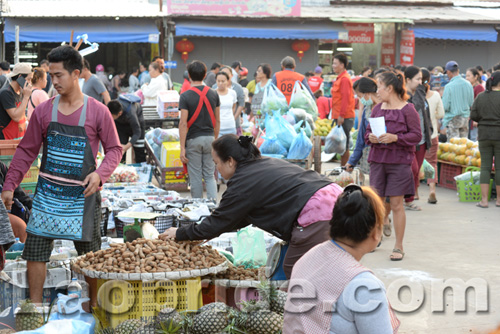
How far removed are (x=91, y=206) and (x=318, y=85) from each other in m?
14.0

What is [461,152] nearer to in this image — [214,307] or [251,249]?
[251,249]

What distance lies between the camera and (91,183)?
15.1ft

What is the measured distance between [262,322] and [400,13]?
21729mm

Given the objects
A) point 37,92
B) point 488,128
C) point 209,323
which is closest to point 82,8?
point 37,92

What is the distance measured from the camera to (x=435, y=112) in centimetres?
994

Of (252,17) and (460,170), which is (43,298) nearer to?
(460,170)

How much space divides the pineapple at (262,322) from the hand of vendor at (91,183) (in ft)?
4.22

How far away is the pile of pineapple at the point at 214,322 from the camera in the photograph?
4367 mm

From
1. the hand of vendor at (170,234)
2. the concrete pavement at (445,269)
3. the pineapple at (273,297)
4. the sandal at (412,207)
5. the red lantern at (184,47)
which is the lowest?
the sandal at (412,207)

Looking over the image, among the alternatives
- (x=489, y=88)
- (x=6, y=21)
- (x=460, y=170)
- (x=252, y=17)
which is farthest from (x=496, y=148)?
(x=6, y=21)

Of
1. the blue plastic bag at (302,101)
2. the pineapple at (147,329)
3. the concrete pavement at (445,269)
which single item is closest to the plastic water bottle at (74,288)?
the pineapple at (147,329)

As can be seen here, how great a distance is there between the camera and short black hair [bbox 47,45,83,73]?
15.0ft

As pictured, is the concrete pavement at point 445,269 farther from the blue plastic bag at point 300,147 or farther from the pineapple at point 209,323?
the blue plastic bag at point 300,147

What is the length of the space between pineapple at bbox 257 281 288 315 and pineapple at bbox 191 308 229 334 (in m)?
0.31
